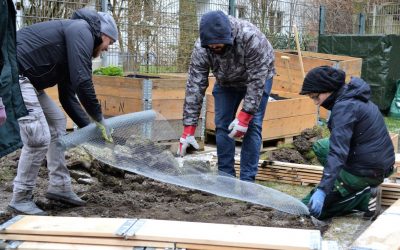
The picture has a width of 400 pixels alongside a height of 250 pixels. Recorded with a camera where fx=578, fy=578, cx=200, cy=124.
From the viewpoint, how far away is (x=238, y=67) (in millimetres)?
4535

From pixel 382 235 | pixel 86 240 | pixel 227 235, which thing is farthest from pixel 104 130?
pixel 382 235

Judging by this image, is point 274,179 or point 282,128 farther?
point 282,128

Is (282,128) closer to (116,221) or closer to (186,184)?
(186,184)

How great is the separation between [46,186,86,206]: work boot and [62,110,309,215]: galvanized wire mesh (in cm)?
44

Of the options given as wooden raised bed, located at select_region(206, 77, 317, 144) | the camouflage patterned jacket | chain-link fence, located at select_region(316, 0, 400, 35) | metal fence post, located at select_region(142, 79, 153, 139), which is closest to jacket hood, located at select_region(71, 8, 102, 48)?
the camouflage patterned jacket

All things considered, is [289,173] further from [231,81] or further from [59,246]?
[59,246]

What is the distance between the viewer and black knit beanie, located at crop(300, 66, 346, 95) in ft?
12.6

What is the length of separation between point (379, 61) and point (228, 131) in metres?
7.05

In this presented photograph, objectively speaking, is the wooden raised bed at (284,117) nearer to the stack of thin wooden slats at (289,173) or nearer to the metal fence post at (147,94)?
the metal fence post at (147,94)

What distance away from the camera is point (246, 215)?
4.13 metres

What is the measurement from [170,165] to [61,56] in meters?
1.20

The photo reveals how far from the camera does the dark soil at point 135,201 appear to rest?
4.04m

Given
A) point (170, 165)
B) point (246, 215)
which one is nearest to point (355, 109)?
point (246, 215)

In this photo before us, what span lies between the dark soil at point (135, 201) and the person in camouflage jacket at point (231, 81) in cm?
41
